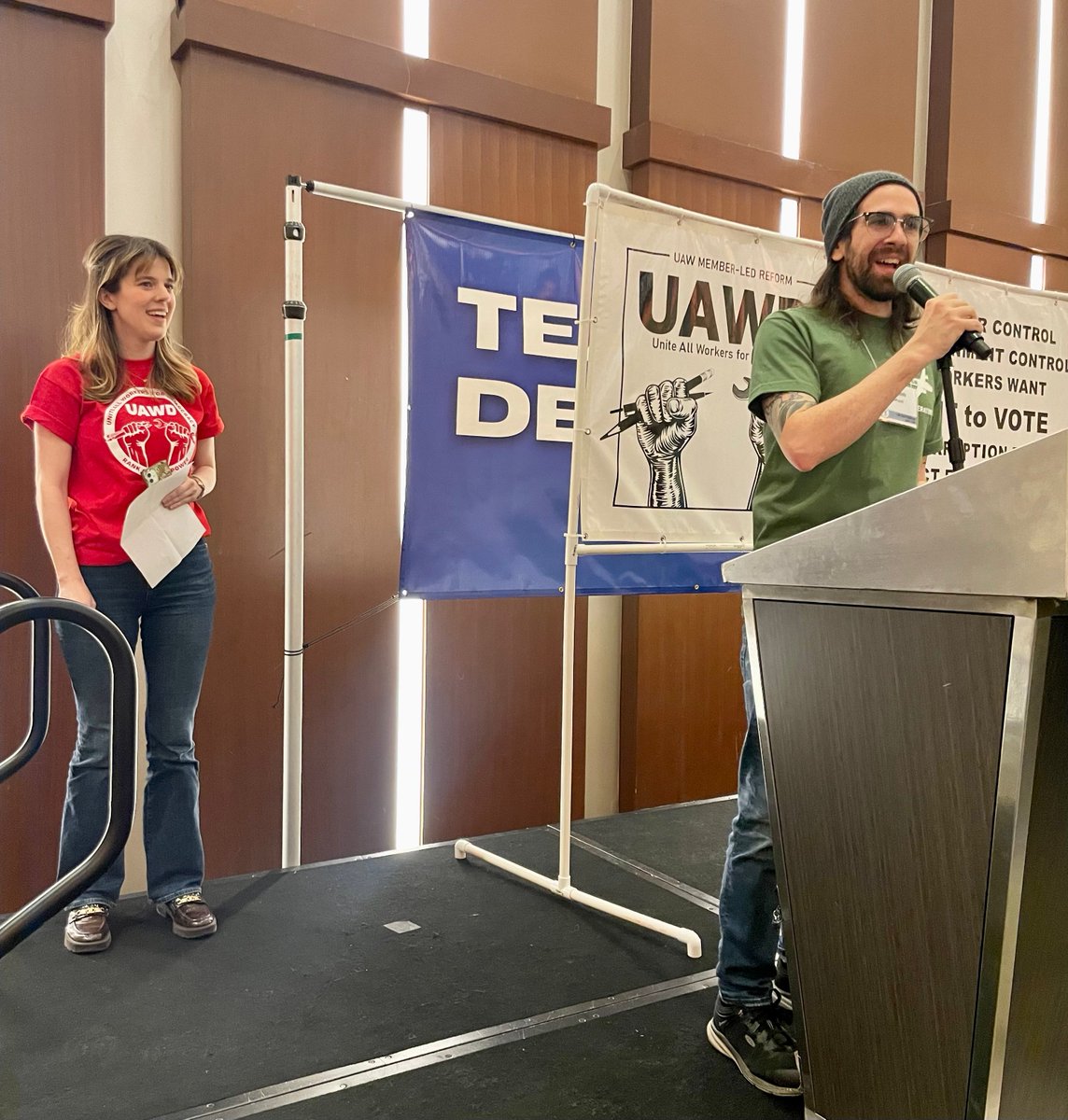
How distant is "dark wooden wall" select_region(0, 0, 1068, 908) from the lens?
95.1 inches

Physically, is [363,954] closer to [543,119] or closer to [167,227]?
[167,227]

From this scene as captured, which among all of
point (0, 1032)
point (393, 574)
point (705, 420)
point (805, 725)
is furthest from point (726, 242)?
point (0, 1032)

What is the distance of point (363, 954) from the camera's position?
1.87 m

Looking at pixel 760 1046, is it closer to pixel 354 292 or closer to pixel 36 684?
pixel 36 684

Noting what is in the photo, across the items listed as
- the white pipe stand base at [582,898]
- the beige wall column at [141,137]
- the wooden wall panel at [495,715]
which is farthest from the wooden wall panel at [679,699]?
the beige wall column at [141,137]

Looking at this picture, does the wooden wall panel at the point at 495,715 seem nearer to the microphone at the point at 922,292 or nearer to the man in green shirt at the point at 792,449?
the man in green shirt at the point at 792,449

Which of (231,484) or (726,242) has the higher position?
(726,242)

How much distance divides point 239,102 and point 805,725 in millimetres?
2286

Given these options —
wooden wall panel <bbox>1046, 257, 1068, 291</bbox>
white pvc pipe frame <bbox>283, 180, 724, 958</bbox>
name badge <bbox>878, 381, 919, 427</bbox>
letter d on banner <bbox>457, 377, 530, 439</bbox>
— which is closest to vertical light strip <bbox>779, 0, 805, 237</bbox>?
wooden wall panel <bbox>1046, 257, 1068, 291</bbox>

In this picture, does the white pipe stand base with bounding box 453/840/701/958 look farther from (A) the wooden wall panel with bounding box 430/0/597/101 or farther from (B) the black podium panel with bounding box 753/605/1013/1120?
(A) the wooden wall panel with bounding box 430/0/597/101

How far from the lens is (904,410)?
4.66 ft

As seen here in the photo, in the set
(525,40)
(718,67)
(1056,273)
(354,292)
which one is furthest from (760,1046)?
(1056,273)

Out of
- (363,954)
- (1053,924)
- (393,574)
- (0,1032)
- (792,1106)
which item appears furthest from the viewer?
(393,574)

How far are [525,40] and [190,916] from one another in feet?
8.72
